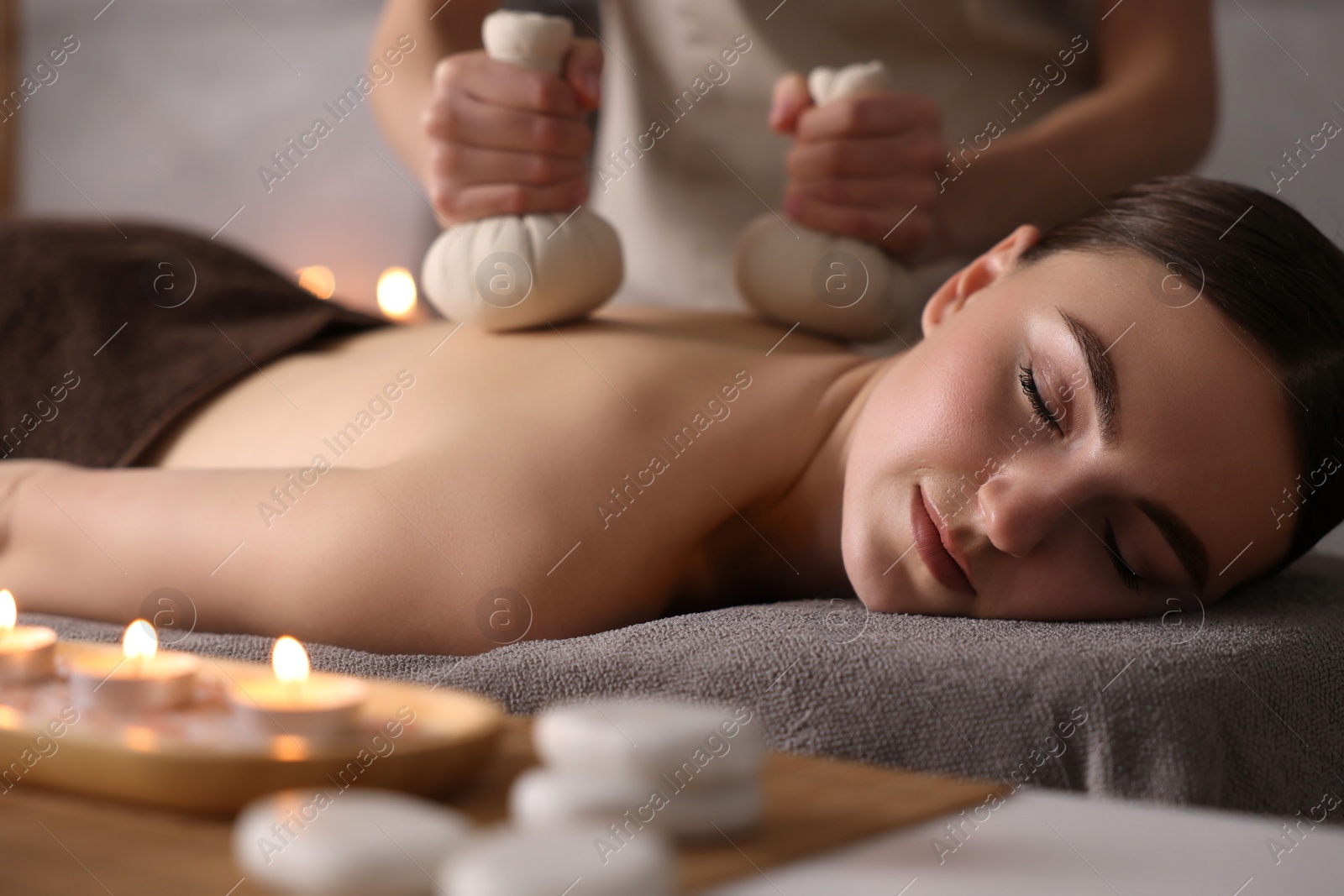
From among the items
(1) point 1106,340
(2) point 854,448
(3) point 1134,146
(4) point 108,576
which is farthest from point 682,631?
(3) point 1134,146

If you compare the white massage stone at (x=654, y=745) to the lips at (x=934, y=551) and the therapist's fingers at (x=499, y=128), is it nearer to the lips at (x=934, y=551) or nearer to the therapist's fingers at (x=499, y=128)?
the lips at (x=934, y=551)

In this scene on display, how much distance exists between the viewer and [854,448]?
1013 millimetres

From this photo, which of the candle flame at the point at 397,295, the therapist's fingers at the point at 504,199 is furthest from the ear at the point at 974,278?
the candle flame at the point at 397,295

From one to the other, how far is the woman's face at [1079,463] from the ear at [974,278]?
0.14 metres

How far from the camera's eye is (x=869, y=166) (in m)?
1.30

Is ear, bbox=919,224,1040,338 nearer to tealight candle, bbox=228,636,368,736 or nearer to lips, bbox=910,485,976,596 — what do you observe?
lips, bbox=910,485,976,596

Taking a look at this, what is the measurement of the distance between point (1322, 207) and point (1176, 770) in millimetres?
1210

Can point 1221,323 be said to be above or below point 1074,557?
above

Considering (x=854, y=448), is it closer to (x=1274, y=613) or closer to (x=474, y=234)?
(x=1274, y=613)

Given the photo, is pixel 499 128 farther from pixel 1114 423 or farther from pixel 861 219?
pixel 1114 423

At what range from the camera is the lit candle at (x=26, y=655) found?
0.59 metres

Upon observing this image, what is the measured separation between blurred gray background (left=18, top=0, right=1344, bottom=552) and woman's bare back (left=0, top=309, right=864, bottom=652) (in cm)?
127

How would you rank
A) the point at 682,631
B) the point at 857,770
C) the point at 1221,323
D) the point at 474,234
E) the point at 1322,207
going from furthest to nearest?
the point at 1322,207, the point at 474,234, the point at 1221,323, the point at 682,631, the point at 857,770

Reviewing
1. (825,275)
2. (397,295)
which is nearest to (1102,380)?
(825,275)
